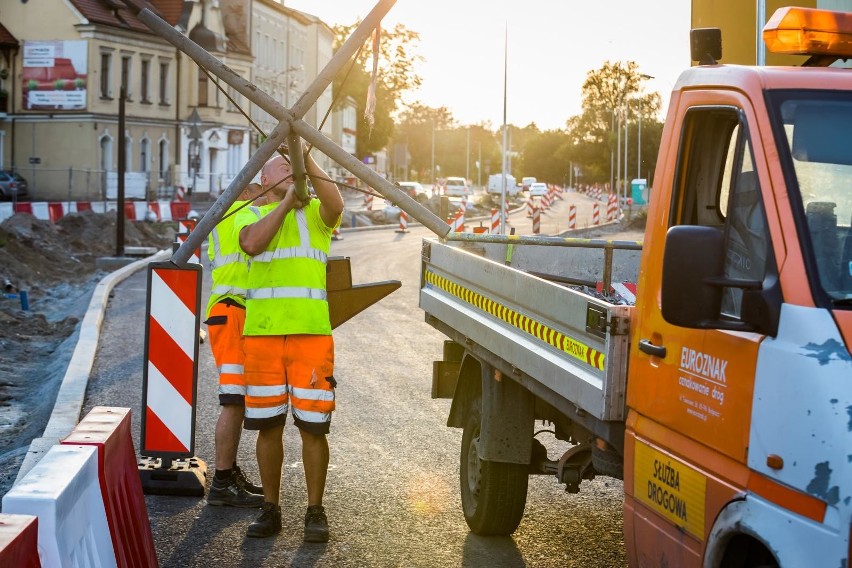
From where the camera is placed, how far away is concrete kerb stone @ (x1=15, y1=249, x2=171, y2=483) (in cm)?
860

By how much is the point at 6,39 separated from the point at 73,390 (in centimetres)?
6264

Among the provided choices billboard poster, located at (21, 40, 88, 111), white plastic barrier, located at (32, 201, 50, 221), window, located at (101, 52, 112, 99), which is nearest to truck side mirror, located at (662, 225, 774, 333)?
white plastic barrier, located at (32, 201, 50, 221)

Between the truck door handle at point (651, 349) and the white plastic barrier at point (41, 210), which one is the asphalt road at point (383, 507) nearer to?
the truck door handle at point (651, 349)

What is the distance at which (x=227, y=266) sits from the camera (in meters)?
8.10

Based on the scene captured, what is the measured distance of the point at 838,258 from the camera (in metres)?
3.79

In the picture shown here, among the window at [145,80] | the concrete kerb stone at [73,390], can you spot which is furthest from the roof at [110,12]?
the concrete kerb stone at [73,390]

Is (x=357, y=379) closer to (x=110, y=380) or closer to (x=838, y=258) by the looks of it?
(x=110, y=380)

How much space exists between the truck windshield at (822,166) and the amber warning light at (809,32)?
0.37 metres

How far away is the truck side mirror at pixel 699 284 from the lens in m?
3.66

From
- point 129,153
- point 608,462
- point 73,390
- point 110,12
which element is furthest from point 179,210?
point 608,462

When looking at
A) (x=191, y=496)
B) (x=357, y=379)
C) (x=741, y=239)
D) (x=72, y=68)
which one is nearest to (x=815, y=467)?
(x=741, y=239)

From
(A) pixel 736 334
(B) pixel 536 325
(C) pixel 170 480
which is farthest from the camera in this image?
(C) pixel 170 480

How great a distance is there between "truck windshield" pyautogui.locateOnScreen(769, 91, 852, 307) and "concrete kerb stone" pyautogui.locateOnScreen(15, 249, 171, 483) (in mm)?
4583

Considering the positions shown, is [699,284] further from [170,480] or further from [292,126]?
[170,480]
